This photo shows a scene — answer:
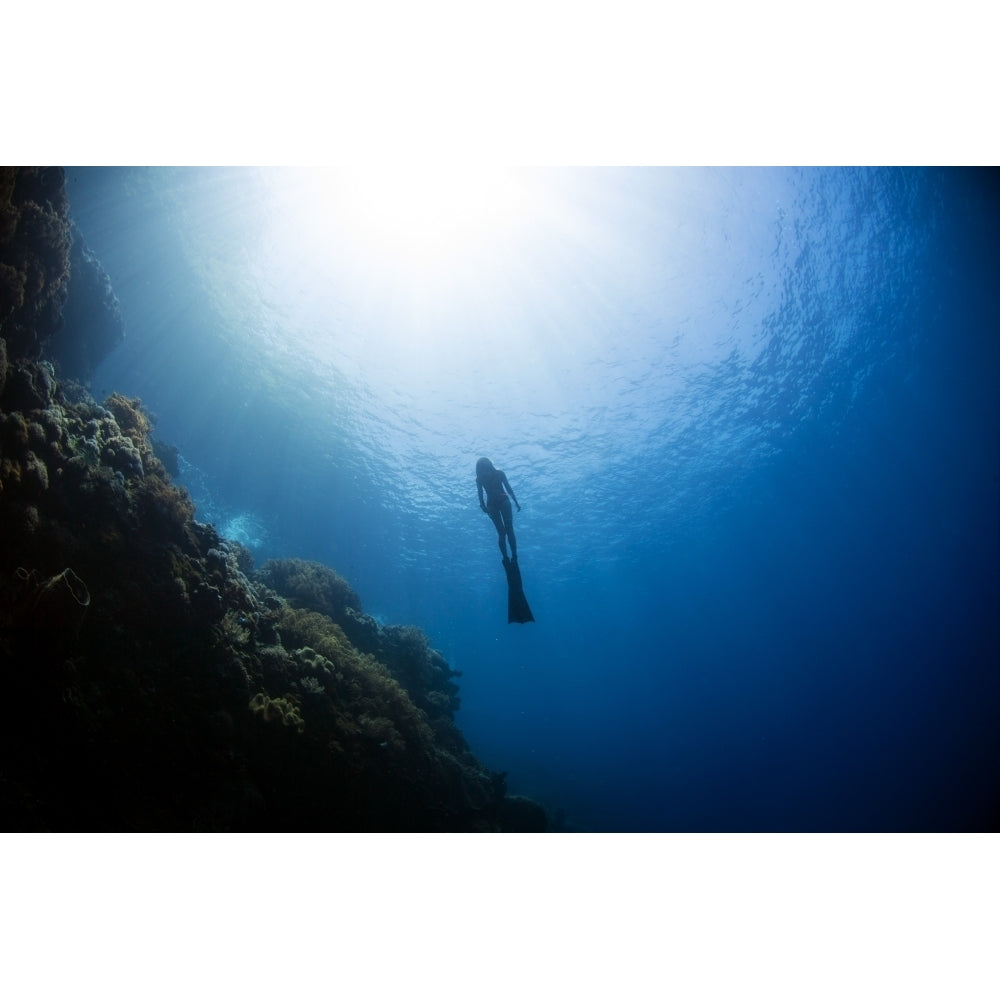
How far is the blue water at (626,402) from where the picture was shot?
49.5 ft

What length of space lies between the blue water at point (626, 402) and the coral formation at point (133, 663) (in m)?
7.24

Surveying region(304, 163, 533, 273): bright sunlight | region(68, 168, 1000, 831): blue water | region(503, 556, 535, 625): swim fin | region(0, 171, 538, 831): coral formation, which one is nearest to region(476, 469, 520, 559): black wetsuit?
region(503, 556, 535, 625): swim fin

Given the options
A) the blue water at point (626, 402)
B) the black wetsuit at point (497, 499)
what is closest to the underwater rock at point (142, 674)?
the black wetsuit at point (497, 499)

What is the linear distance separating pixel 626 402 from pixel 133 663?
24376mm

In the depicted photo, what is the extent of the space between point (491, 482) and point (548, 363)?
14709 millimetres

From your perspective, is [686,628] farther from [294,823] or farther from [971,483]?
[294,823]

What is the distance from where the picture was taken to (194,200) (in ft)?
45.8

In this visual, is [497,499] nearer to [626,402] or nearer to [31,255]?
[31,255]

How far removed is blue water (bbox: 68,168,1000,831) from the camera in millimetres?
15078

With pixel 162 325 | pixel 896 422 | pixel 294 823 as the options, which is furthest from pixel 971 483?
pixel 162 325

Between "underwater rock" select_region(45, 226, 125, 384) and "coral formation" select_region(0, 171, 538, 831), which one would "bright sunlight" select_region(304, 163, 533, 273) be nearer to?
"coral formation" select_region(0, 171, 538, 831)

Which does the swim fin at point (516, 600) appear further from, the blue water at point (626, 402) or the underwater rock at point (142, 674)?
the blue water at point (626, 402)

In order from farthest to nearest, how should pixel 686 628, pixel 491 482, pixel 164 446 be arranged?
1. pixel 686 628
2. pixel 164 446
3. pixel 491 482

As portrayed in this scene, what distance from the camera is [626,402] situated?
981 inches
